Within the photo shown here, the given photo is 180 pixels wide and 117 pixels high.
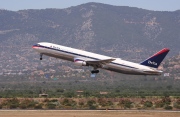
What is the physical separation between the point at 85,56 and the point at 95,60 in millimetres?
2601

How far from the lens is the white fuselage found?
103 metres

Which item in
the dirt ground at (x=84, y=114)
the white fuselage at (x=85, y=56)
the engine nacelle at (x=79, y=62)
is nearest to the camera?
the dirt ground at (x=84, y=114)

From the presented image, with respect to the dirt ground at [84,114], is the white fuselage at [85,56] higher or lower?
higher

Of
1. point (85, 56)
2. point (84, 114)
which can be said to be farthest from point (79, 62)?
point (84, 114)

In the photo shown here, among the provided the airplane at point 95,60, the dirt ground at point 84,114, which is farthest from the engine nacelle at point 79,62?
the dirt ground at point 84,114

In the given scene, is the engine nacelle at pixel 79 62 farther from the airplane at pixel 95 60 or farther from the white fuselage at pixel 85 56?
the white fuselage at pixel 85 56

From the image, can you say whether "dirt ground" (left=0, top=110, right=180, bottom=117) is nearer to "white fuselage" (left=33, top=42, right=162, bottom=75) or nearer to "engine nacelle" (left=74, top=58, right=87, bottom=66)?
"engine nacelle" (left=74, top=58, right=87, bottom=66)

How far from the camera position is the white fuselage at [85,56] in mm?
103250

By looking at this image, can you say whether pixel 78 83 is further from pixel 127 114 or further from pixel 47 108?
pixel 127 114

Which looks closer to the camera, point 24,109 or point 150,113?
point 150,113

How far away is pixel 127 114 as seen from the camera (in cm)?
7844

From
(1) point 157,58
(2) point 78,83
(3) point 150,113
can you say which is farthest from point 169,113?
(2) point 78,83

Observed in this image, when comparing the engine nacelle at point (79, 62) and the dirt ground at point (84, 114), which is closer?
the dirt ground at point (84, 114)

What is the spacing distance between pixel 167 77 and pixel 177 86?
15.5 metres
